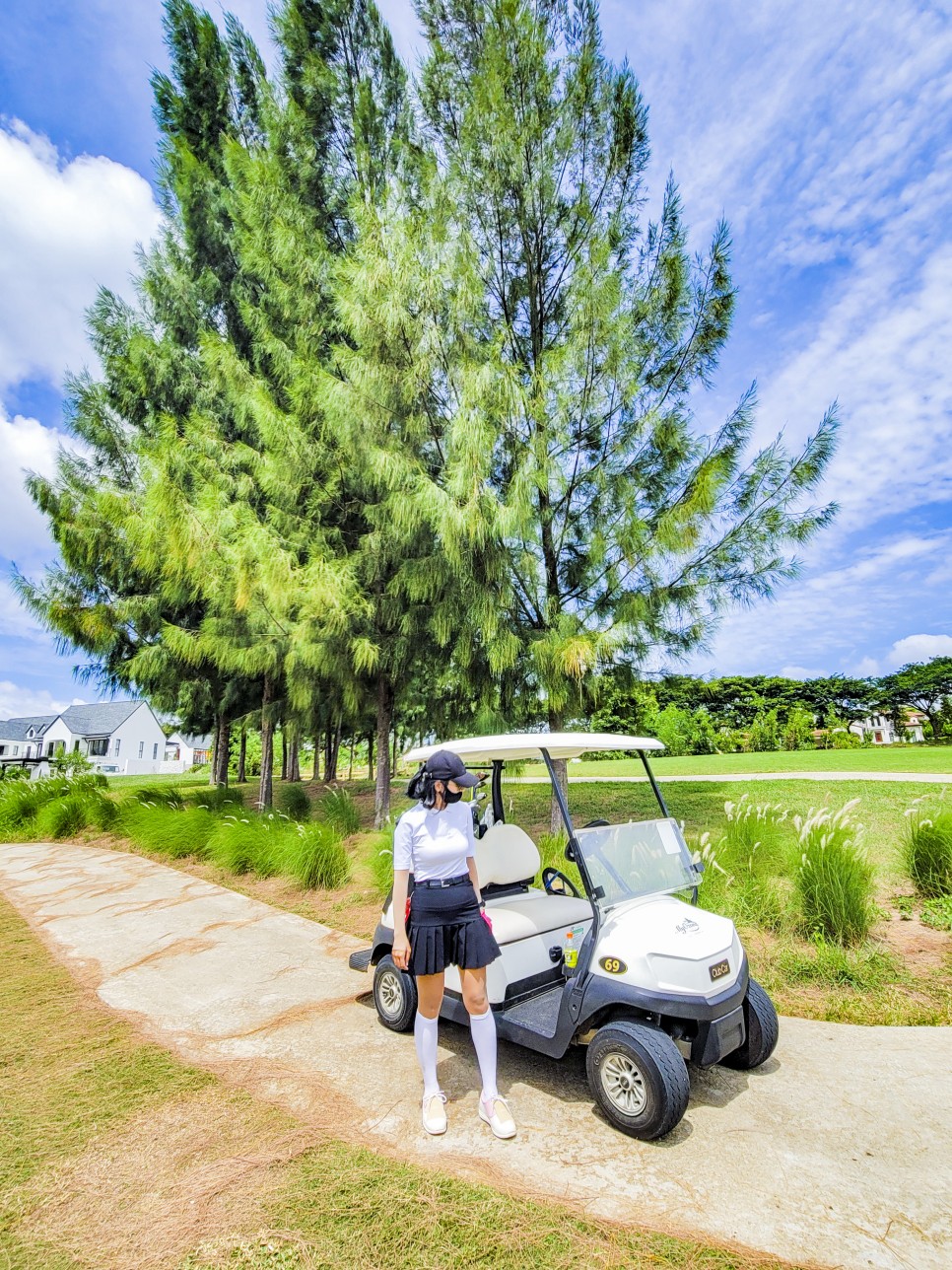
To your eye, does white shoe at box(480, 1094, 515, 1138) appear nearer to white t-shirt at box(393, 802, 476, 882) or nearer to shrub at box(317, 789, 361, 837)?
white t-shirt at box(393, 802, 476, 882)

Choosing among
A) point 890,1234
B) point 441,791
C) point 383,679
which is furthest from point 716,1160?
point 383,679

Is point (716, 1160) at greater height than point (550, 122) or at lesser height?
lesser

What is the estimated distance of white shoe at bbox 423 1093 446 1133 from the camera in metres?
2.63

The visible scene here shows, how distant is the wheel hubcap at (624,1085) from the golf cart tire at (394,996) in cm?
125

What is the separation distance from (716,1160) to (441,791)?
5.60 ft

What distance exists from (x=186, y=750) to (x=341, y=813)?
5383cm

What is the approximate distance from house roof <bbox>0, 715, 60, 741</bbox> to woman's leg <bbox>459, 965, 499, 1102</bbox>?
5468 cm

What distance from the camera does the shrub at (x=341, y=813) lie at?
8.84m

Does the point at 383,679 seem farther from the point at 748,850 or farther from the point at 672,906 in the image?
the point at 672,906

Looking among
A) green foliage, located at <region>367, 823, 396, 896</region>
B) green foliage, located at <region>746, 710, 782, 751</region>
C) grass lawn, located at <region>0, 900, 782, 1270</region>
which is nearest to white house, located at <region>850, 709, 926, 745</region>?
green foliage, located at <region>746, 710, 782, 751</region>

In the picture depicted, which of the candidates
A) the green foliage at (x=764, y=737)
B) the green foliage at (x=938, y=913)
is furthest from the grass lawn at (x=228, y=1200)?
the green foliage at (x=764, y=737)

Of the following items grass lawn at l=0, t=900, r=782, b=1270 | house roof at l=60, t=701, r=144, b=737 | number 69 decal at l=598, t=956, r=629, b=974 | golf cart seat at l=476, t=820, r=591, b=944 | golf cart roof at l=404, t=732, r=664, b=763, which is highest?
house roof at l=60, t=701, r=144, b=737

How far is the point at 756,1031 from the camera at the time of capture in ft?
10.0

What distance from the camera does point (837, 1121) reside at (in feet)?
8.86
